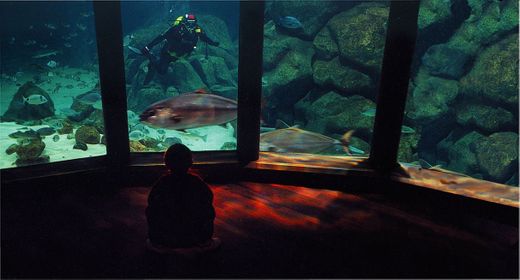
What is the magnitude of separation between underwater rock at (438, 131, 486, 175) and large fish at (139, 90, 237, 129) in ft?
36.1

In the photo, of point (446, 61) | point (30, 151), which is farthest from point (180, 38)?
point (446, 61)

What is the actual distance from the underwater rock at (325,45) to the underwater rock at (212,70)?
218 inches

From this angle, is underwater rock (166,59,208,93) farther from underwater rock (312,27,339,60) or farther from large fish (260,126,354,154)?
large fish (260,126,354,154)

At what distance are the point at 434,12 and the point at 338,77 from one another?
4.18m

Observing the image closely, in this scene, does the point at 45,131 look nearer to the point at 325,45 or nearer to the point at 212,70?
the point at 325,45

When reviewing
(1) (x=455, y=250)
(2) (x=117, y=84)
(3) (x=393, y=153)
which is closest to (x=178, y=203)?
(2) (x=117, y=84)

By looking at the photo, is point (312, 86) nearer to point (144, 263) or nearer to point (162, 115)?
point (162, 115)

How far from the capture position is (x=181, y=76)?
14953 millimetres

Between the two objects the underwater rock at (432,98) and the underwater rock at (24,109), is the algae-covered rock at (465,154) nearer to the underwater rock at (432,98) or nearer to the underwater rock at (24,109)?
the underwater rock at (432,98)

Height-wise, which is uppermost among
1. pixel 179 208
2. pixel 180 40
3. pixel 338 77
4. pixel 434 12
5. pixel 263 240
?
pixel 434 12

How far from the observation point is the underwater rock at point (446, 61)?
1195 cm

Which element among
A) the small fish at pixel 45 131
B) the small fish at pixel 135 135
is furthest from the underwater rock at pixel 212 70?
the small fish at pixel 45 131

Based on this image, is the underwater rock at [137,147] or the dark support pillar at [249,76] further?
the underwater rock at [137,147]

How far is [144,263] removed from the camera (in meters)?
2.13
